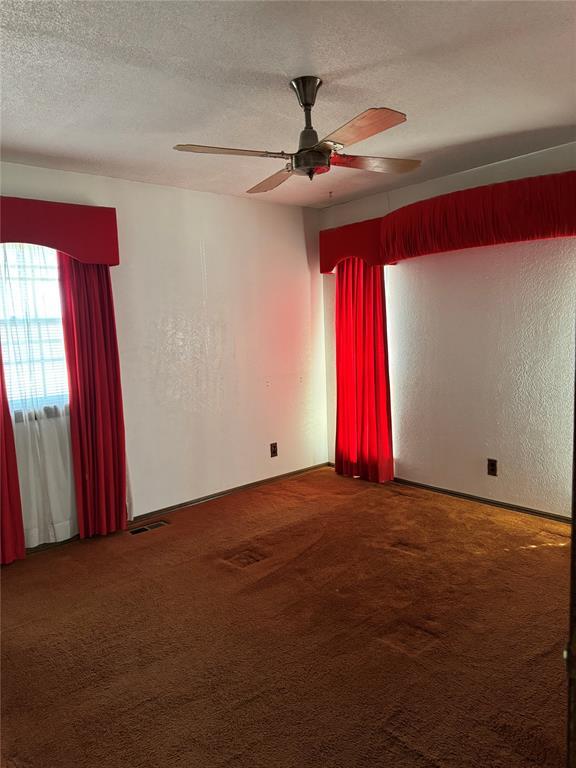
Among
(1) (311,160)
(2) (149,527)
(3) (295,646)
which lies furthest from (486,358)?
(2) (149,527)

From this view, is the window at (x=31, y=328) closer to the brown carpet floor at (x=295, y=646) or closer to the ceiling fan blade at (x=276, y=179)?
the brown carpet floor at (x=295, y=646)

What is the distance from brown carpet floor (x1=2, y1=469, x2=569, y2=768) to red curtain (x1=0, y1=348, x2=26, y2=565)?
172 millimetres

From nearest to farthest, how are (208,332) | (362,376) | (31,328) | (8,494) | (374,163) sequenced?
(374,163), (8,494), (31,328), (208,332), (362,376)

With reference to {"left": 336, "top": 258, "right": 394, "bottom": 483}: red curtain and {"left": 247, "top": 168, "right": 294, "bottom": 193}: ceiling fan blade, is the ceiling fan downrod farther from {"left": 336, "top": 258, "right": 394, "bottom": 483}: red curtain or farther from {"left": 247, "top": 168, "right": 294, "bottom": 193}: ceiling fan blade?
{"left": 336, "top": 258, "right": 394, "bottom": 483}: red curtain

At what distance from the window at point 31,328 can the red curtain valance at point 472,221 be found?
2.34 metres

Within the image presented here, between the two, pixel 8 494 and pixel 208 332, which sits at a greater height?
Result: pixel 208 332

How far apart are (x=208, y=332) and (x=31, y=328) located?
132 cm

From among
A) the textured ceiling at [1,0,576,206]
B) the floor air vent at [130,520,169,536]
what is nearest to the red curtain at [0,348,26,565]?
the floor air vent at [130,520,169,536]

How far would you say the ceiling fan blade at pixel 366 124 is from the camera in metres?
1.96

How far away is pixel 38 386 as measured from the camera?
3.44 metres

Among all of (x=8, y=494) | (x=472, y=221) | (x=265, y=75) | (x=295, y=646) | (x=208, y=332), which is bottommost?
(x=295, y=646)

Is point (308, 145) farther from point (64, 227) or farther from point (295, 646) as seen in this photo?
point (295, 646)

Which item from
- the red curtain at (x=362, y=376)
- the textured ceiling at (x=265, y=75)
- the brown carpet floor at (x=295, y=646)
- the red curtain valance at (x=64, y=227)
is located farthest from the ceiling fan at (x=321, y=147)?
the brown carpet floor at (x=295, y=646)

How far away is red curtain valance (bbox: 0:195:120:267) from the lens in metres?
3.18
